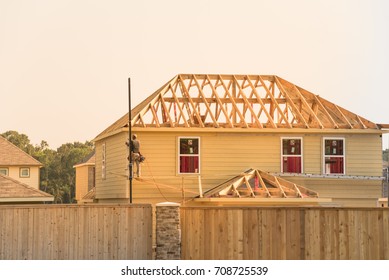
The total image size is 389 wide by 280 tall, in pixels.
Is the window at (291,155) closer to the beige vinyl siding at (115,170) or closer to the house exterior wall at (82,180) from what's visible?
the beige vinyl siding at (115,170)

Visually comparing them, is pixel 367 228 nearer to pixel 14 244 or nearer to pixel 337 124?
pixel 14 244

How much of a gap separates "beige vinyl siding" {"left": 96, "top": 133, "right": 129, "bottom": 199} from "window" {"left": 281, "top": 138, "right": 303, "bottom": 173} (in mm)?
6836

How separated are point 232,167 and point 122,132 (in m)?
4.99

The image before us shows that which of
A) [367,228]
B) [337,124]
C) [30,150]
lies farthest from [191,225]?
[30,150]

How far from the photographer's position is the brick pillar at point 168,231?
2470cm

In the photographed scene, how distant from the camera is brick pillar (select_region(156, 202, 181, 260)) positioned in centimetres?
2470

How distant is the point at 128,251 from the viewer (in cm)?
2541

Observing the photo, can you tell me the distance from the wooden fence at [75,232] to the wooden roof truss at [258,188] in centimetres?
870

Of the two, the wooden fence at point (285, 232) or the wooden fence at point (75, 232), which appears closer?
the wooden fence at point (75, 232)

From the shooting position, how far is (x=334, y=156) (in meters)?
38.8

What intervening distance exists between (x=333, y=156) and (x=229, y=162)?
472 cm

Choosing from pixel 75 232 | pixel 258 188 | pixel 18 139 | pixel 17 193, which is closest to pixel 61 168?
pixel 18 139

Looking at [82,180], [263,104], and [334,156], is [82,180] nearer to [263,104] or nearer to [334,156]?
[263,104]

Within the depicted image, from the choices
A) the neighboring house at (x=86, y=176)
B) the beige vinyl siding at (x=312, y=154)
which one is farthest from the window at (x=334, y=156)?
the neighboring house at (x=86, y=176)
